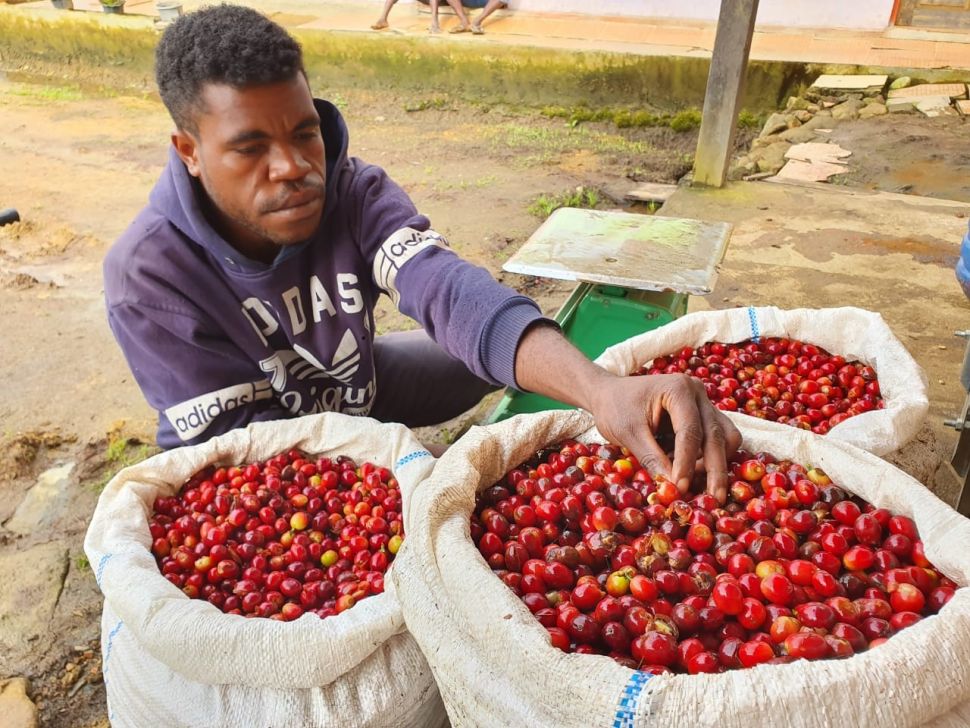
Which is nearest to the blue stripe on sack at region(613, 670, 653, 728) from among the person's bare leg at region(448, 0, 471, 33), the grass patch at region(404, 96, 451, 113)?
the grass patch at region(404, 96, 451, 113)

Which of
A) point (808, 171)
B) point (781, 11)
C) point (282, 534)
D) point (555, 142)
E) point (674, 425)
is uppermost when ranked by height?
point (781, 11)

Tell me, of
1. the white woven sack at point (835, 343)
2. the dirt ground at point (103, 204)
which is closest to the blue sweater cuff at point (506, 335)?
the white woven sack at point (835, 343)

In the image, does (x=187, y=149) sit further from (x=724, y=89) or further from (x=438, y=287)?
(x=724, y=89)

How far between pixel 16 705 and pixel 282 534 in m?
1.06

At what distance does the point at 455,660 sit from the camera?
1.14 metres

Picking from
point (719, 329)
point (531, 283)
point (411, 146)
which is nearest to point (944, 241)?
point (531, 283)

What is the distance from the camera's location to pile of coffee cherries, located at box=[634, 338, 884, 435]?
78.0 inches

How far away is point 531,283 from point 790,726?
12.3 feet

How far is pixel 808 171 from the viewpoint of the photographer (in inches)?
214

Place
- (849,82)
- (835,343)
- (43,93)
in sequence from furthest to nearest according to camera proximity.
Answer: (43,93), (849,82), (835,343)

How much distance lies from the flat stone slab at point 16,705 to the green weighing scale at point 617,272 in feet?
4.95

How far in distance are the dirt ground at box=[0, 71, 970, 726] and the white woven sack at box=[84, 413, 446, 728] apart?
32.6 inches

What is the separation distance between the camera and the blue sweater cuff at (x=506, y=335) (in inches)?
65.2

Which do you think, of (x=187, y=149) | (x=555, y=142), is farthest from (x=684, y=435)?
(x=555, y=142)
